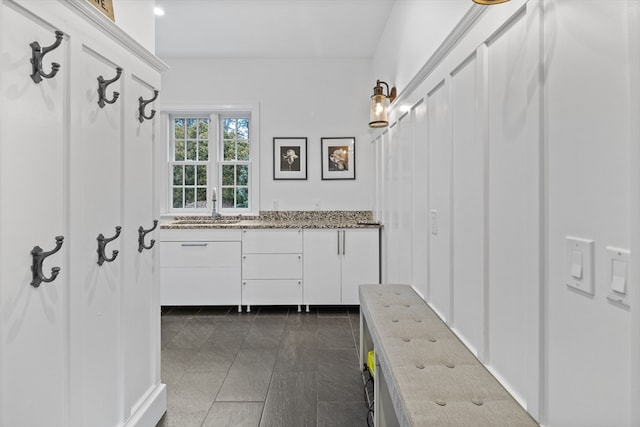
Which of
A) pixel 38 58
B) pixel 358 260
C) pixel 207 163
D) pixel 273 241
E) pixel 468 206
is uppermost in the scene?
pixel 207 163

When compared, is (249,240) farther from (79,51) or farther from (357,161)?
(79,51)

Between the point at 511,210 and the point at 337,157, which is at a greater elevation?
the point at 337,157

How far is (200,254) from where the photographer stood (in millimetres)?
3797

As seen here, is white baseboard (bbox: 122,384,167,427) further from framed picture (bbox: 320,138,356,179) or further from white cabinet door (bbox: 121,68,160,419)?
framed picture (bbox: 320,138,356,179)

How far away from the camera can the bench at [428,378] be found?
101 cm

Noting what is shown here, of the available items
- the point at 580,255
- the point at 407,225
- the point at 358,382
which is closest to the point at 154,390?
the point at 358,382

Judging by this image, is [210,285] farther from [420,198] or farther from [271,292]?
[420,198]

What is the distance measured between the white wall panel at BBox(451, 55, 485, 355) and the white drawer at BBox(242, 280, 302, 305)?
2.35m

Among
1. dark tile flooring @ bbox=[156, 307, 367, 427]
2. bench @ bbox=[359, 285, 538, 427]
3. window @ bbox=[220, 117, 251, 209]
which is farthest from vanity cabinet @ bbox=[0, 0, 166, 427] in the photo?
window @ bbox=[220, 117, 251, 209]

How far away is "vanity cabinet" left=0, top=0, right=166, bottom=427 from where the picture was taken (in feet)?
3.23

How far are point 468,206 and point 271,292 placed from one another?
2.72 metres

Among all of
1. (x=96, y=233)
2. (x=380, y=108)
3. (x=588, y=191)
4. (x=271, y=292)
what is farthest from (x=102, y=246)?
(x=271, y=292)

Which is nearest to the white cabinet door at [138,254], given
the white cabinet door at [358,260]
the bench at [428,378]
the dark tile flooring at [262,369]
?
the dark tile flooring at [262,369]

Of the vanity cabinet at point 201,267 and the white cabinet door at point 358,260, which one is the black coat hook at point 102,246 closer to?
the vanity cabinet at point 201,267
